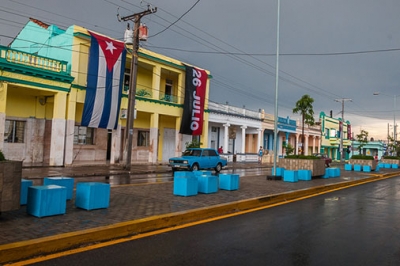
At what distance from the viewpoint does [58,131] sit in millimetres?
21594

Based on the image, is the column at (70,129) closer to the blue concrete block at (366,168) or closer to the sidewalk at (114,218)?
the sidewalk at (114,218)

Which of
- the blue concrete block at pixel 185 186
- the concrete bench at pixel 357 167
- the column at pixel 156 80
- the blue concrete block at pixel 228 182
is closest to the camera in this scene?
the blue concrete block at pixel 185 186

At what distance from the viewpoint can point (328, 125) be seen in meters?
65.7

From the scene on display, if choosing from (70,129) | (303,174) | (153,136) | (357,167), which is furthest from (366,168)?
(70,129)

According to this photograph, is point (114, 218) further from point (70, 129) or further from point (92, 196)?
point (70, 129)

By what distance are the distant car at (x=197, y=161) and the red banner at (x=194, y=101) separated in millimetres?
7902

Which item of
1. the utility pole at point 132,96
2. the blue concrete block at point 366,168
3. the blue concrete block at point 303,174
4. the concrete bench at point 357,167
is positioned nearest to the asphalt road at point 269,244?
the blue concrete block at point 303,174

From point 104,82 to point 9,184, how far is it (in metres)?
18.5

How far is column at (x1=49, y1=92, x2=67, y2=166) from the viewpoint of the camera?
2152cm

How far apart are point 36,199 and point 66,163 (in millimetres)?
16352

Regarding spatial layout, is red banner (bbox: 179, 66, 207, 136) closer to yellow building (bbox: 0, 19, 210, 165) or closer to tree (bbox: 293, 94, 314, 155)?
yellow building (bbox: 0, 19, 210, 165)

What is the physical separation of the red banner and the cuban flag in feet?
24.3

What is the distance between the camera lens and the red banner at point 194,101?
30797mm

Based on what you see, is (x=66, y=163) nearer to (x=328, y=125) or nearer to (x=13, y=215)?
(x=13, y=215)
